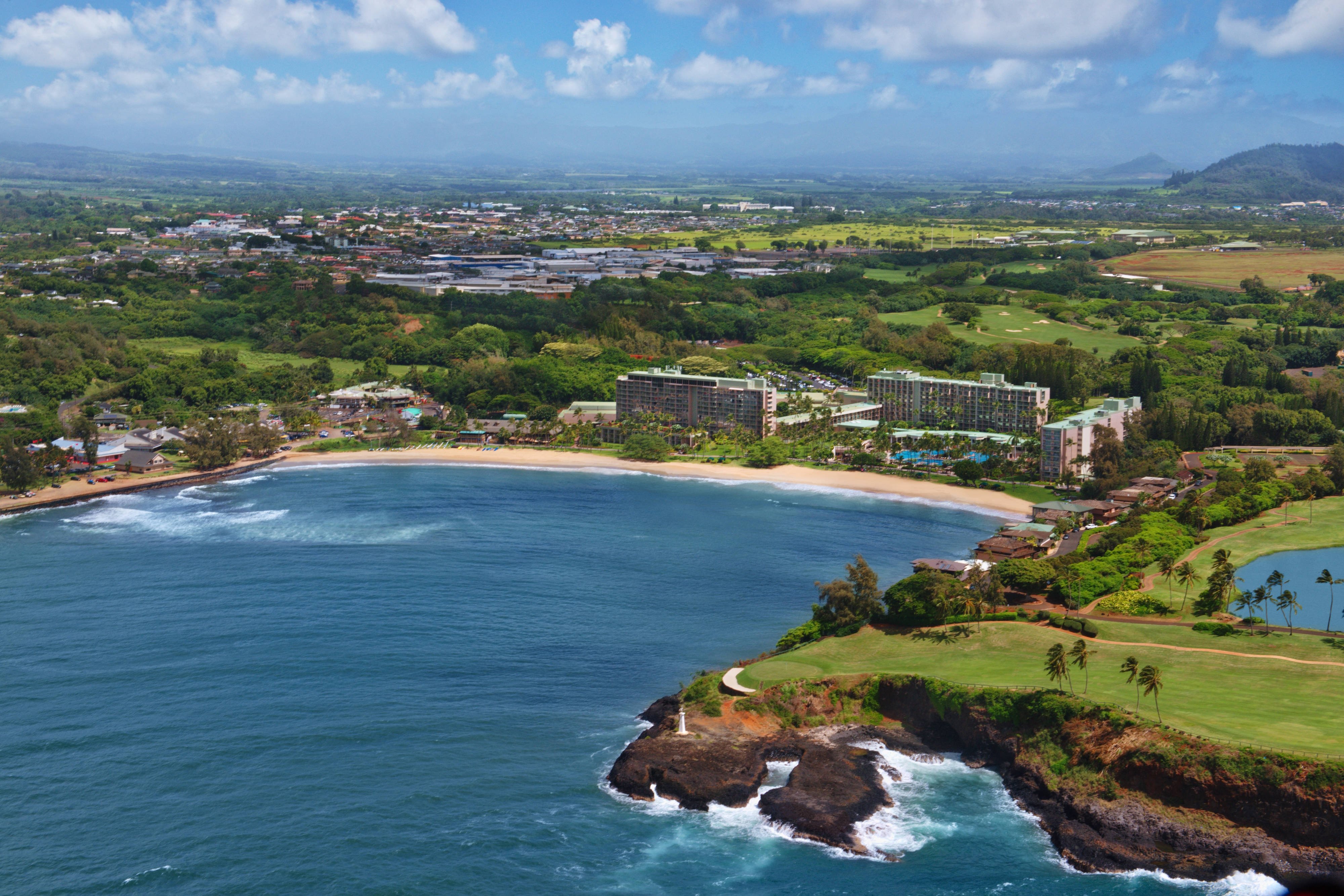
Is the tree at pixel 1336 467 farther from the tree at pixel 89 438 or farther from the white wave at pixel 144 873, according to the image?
the tree at pixel 89 438

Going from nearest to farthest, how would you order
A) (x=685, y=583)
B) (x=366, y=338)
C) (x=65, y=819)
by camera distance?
(x=65, y=819) → (x=685, y=583) → (x=366, y=338)

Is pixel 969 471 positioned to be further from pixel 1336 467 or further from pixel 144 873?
pixel 144 873

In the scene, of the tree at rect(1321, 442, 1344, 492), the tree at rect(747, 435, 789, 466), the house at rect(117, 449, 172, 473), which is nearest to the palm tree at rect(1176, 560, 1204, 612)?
the tree at rect(1321, 442, 1344, 492)

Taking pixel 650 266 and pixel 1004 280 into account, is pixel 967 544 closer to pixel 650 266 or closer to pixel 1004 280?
pixel 1004 280

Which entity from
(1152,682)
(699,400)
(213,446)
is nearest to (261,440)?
(213,446)

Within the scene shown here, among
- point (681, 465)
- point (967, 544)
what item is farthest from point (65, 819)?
point (681, 465)

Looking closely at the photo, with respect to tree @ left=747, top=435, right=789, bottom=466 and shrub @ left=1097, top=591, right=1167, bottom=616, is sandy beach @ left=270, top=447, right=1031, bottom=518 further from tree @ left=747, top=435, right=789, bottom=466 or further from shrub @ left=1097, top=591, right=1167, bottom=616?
shrub @ left=1097, top=591, right=1167, bottom=616
